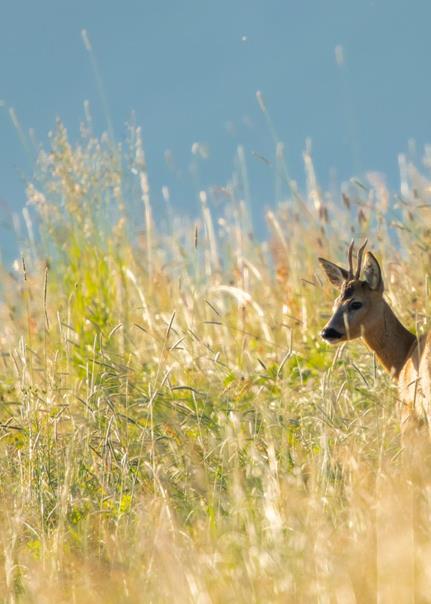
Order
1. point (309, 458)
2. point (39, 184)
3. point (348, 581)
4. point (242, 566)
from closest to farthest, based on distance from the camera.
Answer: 1. point (348, 581)
2. point (242, 566)
3. point (309, 458)
4. point (39, 184)

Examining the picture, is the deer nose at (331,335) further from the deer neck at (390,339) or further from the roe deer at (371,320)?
the deer neck at (390,339)

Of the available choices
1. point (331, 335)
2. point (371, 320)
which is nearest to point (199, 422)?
point (331, 335)

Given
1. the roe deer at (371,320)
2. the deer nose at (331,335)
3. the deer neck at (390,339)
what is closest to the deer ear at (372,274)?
the roe deer at (371,320)

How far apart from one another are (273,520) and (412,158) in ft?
17.8

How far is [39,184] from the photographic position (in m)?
8.95

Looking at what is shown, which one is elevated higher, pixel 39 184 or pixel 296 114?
pixel 296 114

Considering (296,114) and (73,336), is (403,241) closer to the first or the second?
(73,336)

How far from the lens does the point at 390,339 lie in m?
7.02

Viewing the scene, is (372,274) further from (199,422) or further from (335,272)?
(199,422)

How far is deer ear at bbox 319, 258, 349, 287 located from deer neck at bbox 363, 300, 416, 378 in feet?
1.04

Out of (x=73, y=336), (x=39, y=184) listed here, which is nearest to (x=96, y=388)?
(x=73, y=336)

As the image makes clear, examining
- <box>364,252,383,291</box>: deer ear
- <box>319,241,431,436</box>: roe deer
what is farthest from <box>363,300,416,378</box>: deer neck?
<box>364,252,383,291</box>: deer ear

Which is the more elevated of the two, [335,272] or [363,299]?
[335,272]

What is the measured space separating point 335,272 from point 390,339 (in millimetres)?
520
